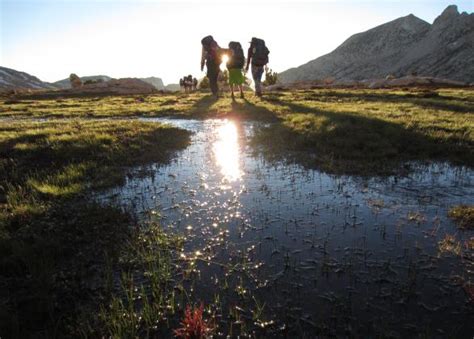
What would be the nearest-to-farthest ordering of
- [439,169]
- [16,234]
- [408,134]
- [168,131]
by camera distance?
1. [16,234]
2. [439,169]
3. [408,134]
4. [168,131]

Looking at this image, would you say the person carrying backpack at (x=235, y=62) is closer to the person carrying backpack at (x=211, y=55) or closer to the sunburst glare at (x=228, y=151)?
the person carrying backpack at (x=211, y=55)

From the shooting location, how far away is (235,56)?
92.9ft

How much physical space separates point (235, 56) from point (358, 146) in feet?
60.7

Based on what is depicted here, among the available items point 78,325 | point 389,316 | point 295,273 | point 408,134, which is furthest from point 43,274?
point 408,134

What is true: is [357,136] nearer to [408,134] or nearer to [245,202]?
[408,134]

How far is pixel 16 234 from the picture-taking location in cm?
662

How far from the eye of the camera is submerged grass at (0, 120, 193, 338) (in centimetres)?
485

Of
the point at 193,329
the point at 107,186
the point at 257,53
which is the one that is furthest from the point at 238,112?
the point at 193,329

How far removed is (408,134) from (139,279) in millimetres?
11574

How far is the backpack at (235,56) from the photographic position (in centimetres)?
2834

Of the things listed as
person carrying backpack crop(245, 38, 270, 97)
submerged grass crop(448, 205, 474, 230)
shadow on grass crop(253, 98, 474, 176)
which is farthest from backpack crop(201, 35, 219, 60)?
submerged grass crop(448, 205, 474, 230)

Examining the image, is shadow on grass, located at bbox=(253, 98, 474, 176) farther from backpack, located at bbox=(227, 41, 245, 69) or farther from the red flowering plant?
backpack, located at bbox=(227, 41, 245, 69)

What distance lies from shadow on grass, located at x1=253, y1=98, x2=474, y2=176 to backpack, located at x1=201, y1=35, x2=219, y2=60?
16428 millimetres

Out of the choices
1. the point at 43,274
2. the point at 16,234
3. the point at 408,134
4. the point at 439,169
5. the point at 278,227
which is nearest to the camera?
the point at 43,274
